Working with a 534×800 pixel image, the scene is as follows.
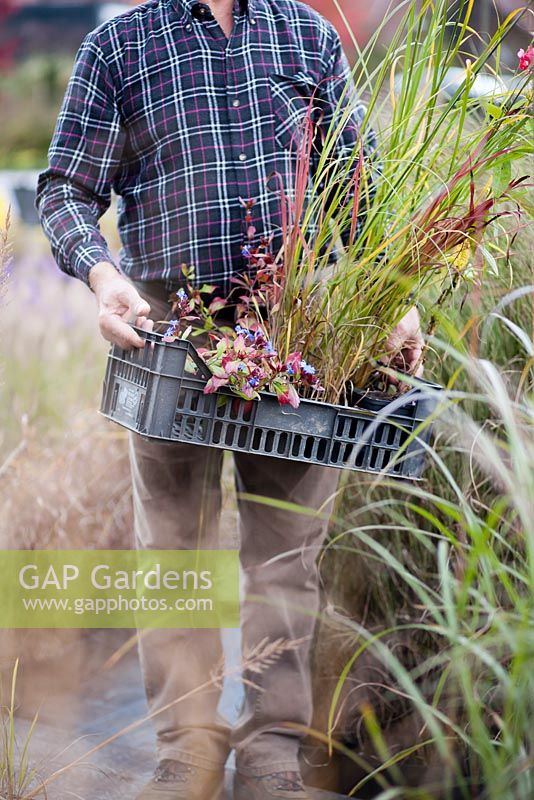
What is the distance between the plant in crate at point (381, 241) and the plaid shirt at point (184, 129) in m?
0.13

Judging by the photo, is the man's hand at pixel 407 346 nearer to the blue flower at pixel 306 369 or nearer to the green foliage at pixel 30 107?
the blue flower at pixel 306 369

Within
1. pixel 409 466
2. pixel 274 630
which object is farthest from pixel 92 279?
pixel 274 630

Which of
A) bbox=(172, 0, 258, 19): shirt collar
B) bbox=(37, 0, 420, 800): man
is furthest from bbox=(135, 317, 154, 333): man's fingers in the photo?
bbox=(172, 0, 258, 19): shirt collar

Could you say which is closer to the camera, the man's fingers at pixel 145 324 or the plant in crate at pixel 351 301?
the plant in crate at pixel 351 301

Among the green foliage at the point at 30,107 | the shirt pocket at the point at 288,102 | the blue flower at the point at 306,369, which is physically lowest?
the green foliage at the point at 30,107

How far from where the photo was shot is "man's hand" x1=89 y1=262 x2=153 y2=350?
5.17ft

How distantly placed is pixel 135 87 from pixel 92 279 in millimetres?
→ 421

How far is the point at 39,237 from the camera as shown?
5.13m

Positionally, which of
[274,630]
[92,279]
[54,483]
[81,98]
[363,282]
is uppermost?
[81,98]

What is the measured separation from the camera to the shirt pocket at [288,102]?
6.03ft

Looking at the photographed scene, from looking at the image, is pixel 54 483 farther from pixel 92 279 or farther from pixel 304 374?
pixel 304 374

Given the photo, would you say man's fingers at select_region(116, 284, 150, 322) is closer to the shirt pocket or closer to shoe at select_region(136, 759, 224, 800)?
the shirt pocket

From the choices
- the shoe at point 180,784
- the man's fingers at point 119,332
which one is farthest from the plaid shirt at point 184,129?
the shoe at point 180,784

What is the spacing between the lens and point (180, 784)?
1.89m
